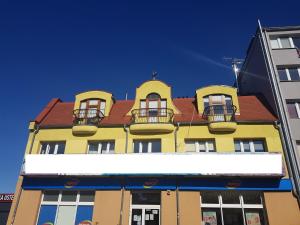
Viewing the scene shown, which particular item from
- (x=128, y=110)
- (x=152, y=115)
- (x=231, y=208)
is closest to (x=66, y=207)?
(x=128, y=110)

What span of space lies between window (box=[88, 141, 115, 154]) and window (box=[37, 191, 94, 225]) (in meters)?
2.81

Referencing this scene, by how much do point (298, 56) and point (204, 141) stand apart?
9899mm

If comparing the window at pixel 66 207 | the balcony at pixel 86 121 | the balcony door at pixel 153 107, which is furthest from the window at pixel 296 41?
the window at pixel 66 207

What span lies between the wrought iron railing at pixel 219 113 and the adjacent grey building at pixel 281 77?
2.95 m

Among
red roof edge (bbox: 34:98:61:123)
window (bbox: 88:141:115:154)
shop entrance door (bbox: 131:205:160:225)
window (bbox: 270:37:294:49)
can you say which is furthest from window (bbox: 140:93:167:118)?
window (bbox: 270:37:294:49)

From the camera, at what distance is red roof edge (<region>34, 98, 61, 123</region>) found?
65.5ft

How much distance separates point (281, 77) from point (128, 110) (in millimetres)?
11494

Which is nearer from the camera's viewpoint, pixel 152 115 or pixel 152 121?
pixel 152 121

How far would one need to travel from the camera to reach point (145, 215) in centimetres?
1611

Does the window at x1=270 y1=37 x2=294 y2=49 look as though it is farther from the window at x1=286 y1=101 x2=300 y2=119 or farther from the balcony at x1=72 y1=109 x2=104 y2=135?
the balcony at x1=72 y1=109 x2=104 y2=135

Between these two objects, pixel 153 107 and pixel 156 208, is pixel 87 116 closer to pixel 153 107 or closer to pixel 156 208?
pixel 153 107

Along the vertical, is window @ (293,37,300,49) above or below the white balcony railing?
above

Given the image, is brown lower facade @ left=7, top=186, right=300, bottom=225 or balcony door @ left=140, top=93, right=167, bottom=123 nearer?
brown lower facade @ left=7, top=186, right=300, bottom=225

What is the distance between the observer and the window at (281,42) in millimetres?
21406
